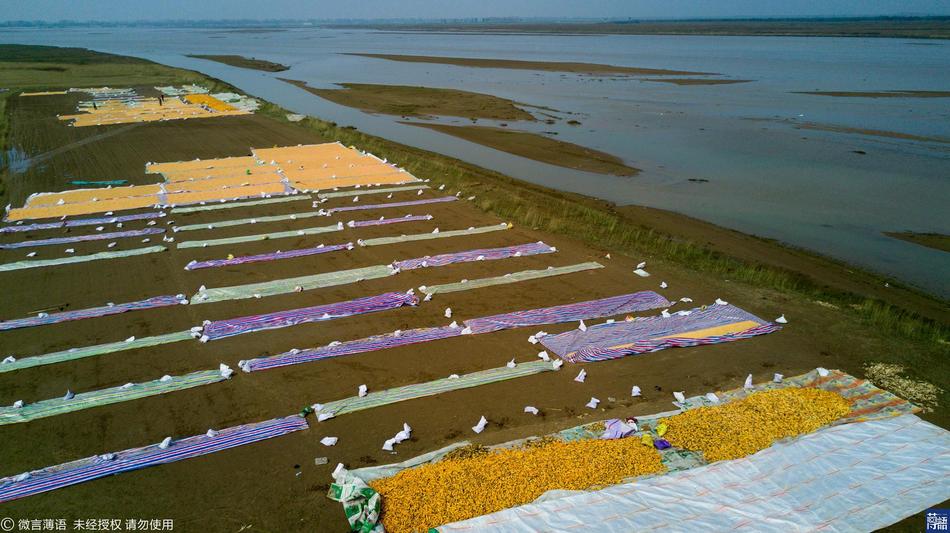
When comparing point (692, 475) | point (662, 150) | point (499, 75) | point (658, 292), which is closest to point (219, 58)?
point (499, 75)

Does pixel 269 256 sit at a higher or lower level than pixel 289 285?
higher

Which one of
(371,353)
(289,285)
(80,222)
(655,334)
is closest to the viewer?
(371,353)

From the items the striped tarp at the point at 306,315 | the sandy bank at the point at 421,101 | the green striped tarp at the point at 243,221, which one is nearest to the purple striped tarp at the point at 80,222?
the green striped tarp at the point at 243,221

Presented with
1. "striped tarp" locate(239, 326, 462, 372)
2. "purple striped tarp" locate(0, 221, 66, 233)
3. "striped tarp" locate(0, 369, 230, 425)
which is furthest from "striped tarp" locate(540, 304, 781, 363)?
"purple striped tarp" locate(0, 221, 66, 233)

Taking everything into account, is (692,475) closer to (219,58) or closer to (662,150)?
(662,150)

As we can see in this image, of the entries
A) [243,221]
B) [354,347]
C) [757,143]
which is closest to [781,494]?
[354,347]

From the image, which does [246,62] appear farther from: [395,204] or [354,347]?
[354,347]
